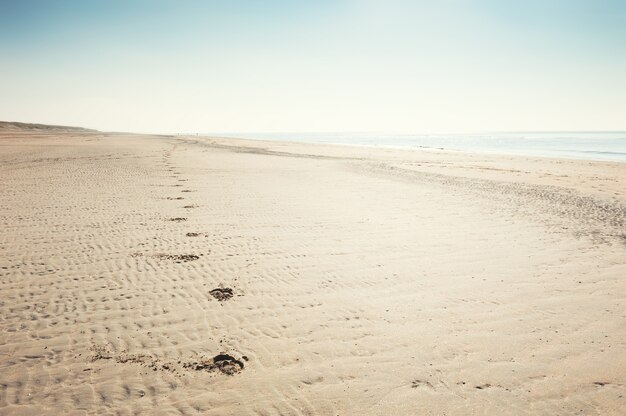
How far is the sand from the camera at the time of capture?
4770mm

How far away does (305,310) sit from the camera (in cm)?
696

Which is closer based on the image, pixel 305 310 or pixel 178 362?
pixel 178 362

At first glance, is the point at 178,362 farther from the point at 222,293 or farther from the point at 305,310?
the point at 305,310

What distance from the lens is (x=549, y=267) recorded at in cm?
934

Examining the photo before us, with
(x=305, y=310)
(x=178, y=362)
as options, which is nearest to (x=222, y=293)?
(x=305, y=310)

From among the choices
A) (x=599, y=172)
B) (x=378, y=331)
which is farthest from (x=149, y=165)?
(x=599, y=172)

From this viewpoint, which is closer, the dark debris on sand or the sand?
the sand

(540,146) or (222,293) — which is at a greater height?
(540,146)

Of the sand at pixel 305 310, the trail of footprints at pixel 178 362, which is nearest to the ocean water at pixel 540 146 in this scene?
the sand at pixel 305 310

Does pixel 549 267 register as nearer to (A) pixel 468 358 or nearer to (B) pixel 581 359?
(B) pixel 581 359

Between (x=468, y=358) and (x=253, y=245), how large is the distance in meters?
6.49

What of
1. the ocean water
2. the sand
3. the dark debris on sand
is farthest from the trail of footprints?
the ocean water

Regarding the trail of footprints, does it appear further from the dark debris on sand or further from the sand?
the dark debris on sand

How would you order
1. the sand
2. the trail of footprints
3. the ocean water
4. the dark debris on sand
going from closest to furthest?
the sand < the trail of footprints < the dark debris on sand < the ocean water
